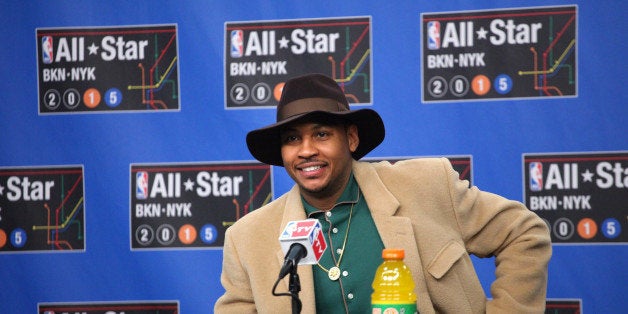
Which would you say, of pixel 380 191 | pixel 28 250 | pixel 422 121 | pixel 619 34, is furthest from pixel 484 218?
pixel 28 250

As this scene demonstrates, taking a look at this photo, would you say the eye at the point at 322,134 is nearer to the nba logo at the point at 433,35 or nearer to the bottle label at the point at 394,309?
the bottle label at the point at 394,309

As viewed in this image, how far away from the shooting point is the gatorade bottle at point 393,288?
1.88 metres

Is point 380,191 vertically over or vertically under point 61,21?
under

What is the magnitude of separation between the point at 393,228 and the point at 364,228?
113mm

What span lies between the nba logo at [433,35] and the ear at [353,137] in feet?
3.60

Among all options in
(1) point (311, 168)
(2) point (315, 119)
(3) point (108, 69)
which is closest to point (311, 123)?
(2) point (315, 119)

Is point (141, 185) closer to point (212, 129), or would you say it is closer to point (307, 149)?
point (212, 129)

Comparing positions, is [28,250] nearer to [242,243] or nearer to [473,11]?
[242,243]

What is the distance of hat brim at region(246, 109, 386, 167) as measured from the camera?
2.56 metres

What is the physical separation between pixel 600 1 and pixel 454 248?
1.59 meters

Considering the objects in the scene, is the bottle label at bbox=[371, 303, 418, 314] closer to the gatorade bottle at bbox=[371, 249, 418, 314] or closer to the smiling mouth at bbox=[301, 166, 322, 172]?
the gatorade bottle at bbox=[371, 249, 418, 314]

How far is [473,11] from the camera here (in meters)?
3.66

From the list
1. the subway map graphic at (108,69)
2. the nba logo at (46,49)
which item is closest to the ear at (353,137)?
the subway map graphic at (108,69)

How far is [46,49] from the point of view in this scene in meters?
4.04
